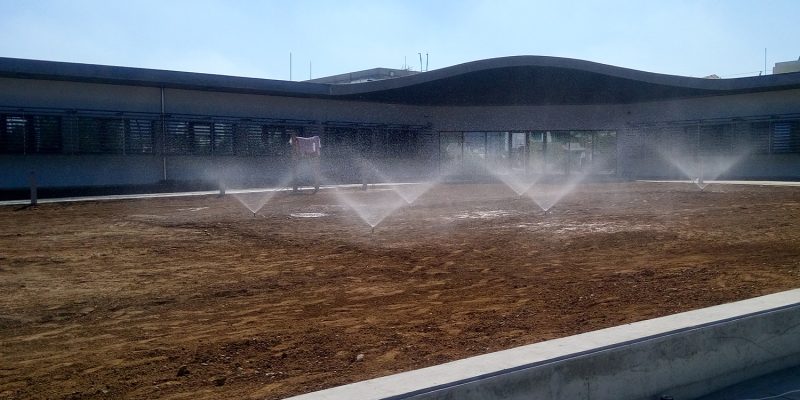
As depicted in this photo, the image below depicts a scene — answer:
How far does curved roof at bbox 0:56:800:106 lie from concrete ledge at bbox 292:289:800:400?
26.5 metres

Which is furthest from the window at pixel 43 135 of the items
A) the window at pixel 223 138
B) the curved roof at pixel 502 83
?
the window at pixel 223 138

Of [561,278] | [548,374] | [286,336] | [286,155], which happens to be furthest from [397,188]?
[548,374]

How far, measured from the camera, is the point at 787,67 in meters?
50.9

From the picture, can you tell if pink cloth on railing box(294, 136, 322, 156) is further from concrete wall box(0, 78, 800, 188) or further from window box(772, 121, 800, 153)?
window box(772, 121, 800, 153)

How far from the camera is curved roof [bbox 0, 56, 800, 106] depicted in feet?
96.6

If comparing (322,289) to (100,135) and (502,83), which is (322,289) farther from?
(502,83)

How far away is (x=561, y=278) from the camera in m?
8.48

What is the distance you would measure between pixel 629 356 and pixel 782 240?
28.3ft

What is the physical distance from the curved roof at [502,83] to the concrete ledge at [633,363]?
2648 centimetres

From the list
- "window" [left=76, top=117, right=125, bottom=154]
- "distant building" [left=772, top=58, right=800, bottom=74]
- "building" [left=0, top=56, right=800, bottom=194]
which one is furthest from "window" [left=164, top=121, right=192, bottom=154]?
"distant building" [left=772, top=58, right=800, bottom=74]

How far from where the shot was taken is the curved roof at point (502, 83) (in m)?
29.4

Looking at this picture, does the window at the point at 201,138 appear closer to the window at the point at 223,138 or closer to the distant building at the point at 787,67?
the window at the point at 223,138

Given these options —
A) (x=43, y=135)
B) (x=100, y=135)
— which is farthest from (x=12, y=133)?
(x=100, y=135)

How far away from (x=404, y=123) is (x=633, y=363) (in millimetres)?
36263
